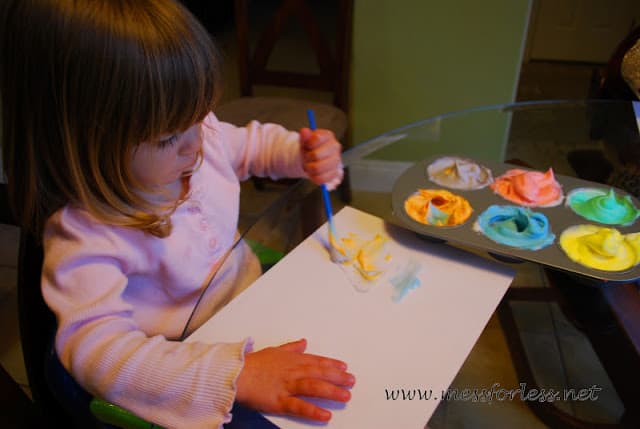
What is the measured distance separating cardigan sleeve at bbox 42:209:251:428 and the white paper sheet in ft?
0.20

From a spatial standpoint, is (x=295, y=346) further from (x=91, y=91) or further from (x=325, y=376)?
(x=91, y=91)

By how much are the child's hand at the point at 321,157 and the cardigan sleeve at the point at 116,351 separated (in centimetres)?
36

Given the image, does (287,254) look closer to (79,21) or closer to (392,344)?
(392,344)

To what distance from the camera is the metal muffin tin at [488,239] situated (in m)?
0.67

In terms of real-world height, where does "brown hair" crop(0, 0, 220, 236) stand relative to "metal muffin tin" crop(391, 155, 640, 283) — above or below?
above

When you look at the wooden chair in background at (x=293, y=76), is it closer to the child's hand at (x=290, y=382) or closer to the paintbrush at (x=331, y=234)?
the paintbrush at (x=331, y=234)

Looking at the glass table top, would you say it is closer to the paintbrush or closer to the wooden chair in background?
the paintbrush

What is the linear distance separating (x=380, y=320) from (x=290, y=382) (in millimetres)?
150

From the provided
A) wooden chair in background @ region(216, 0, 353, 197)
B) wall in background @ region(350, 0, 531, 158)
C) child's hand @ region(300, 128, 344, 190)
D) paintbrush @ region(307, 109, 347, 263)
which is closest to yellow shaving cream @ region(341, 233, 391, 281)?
paintbrush @ region(307, 109, 347, 263)

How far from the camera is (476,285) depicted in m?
0.70

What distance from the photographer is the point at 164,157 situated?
629mm

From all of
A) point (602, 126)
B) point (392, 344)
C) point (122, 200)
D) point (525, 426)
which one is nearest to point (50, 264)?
point (122, 200)

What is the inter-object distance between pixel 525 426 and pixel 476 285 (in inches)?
8.0

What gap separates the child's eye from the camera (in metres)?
0.61
